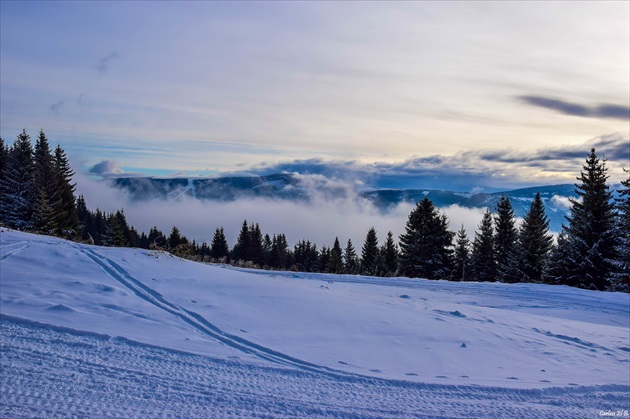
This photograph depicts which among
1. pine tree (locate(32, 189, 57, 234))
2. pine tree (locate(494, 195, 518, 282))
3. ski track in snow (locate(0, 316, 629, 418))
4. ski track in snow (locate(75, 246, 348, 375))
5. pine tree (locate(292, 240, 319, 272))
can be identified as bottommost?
pine tree (locate(292, 240, 319, 272))

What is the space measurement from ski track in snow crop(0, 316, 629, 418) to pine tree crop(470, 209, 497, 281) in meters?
40.2

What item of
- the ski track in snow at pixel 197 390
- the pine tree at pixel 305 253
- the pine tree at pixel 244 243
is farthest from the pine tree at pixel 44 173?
the pine tree at pixel 305 253

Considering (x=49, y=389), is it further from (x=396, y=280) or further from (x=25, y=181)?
(x=25, y=181)

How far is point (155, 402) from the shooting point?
3664 mm

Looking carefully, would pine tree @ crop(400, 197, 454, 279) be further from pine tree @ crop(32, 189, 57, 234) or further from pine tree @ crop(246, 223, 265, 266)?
pine tree @ crop(246, 223, 265, 266)

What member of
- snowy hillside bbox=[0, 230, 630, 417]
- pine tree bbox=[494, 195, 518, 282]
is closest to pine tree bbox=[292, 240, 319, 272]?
pine tree bbox=[494, 195, 518, 282]

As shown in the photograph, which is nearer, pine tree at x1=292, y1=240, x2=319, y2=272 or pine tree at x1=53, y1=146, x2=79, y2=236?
pine tree at x1=53, y1=146, x2=79, y2=236

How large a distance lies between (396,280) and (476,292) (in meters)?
2.35

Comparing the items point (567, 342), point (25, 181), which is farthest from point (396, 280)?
point (25, 181)

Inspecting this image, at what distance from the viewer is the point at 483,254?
43.7m

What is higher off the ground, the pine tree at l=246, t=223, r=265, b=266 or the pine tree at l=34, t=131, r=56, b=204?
the pine tree at l=34, t=131, r=56, b=204

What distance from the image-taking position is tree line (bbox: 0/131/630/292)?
25.0 metres

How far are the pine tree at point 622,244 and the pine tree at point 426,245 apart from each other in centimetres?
1373

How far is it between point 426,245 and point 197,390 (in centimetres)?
3495
